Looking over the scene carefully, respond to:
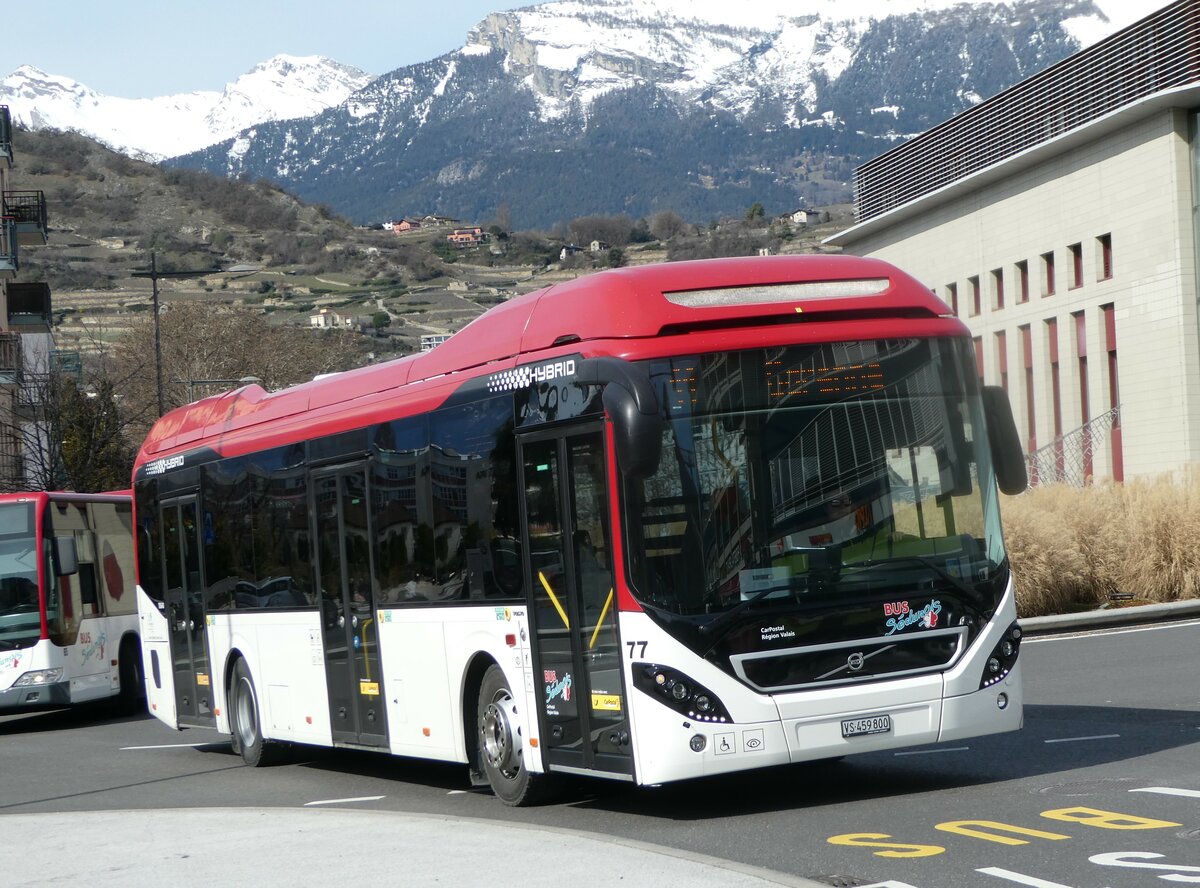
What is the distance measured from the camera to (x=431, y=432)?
11.9 meters

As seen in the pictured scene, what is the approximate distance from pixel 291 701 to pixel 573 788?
4163 mm

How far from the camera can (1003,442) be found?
34.2 feet

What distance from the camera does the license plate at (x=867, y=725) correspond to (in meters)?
9.75

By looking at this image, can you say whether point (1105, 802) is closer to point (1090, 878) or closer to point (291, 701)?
point (1090, 878)

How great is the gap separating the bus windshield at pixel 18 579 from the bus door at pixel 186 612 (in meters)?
5.08

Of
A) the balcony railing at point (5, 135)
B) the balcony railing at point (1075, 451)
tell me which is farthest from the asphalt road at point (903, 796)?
the balcony railing at point (5, 135)

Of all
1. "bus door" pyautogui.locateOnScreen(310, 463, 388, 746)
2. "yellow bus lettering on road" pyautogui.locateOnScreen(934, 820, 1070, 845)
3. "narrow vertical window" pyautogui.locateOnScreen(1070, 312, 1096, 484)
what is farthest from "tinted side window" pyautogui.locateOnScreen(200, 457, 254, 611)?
"narrow vertical window" pyautogui.locateOnScreen(1070, 312, 1096, 484)

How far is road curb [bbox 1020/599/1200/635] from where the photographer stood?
77.1ft

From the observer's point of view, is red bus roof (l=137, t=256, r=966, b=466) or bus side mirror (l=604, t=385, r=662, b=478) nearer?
A: bus side mirror (l=604, t=385, r=662, b=478)

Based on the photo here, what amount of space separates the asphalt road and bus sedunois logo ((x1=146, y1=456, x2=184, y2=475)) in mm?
2758

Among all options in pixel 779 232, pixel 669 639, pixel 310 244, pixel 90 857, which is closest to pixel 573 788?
pixel 669 639

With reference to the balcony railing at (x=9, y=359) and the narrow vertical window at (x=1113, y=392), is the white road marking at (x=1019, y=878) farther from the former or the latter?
the balcony railing at (x=9, y=359)

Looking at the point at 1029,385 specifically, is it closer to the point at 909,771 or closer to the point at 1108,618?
the point at 1108,618

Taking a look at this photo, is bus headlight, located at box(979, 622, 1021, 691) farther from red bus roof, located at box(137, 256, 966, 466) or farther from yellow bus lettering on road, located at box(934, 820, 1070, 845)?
red bus roof, located at box(137, 256, 966, 466)
